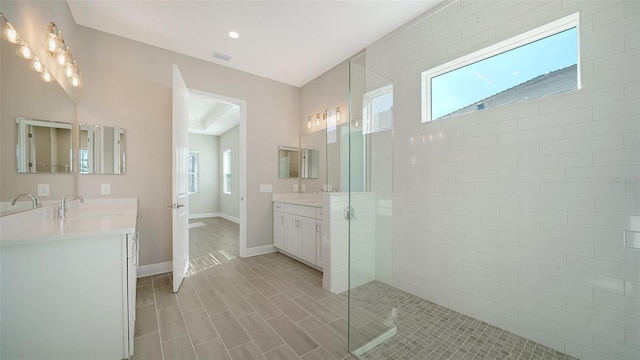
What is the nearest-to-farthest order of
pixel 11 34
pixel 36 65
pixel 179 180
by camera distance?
1. pixel 11 34
2. pixel 36 65
3. pixel 179 180

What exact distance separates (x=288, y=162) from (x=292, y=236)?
A: 1334 mm

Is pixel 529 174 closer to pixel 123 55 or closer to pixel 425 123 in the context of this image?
pixel 425 123

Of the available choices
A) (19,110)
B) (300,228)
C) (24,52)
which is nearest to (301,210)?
(300,228)

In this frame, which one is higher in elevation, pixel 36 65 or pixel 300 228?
pixel 36 65

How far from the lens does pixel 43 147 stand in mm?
1673

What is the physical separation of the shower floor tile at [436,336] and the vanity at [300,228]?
92 cm

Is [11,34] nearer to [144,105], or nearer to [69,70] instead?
[69,70]

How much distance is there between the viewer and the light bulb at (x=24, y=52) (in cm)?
136

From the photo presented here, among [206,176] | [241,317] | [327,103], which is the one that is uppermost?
[327,103]

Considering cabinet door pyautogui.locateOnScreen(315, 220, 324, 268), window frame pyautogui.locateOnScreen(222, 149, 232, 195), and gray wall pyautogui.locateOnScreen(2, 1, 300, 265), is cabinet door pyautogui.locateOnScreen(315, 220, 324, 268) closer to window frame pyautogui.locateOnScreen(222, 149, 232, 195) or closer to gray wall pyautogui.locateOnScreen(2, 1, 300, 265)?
gray wall pyautogui.locateOnScreen(2, 1, 300, 265)

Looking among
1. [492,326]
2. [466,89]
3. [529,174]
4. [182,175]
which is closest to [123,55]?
[182,175]

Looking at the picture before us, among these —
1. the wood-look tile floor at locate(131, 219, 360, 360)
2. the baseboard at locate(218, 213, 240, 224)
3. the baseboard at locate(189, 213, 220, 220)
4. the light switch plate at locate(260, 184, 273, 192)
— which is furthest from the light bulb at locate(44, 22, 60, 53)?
the baseboard at locate(189, 213, 220, 220)

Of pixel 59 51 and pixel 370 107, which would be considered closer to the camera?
pixel 59 51

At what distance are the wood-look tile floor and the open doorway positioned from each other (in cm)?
187
